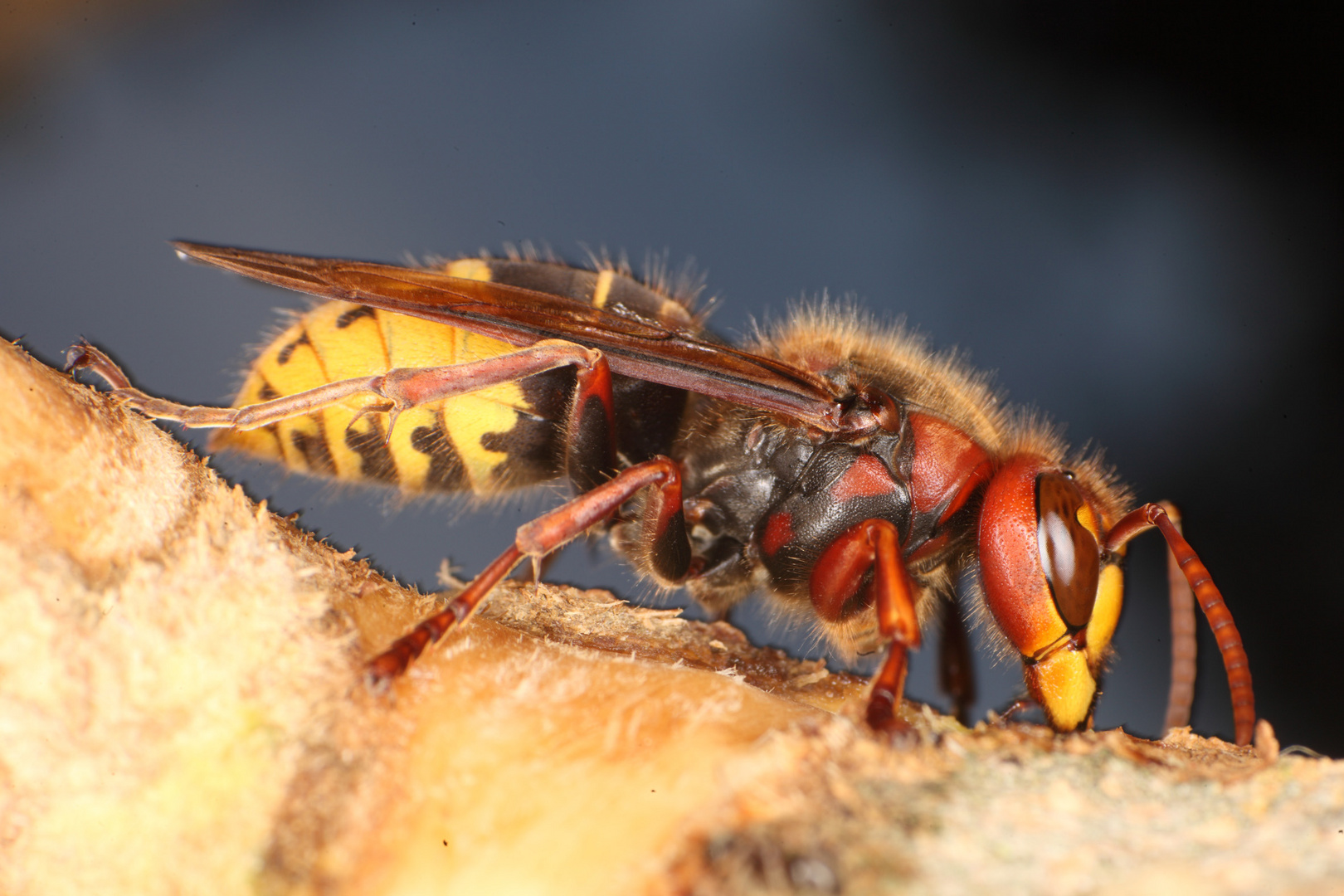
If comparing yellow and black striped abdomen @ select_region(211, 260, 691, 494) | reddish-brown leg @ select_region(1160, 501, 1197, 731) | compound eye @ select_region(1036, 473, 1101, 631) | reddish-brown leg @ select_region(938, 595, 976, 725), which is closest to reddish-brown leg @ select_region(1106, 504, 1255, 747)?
compound eye @ select_region(1036, 473, 1101, 631)

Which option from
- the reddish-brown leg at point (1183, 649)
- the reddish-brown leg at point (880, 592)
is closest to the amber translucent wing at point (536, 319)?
the reddish-brown leg at point (880, 592)

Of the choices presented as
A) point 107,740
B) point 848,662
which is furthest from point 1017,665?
point 107,740

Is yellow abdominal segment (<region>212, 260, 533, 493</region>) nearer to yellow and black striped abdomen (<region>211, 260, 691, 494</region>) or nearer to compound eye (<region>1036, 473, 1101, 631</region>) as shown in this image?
yellow and black striped abdomen (<region>211, 260, 691, 494</region>)

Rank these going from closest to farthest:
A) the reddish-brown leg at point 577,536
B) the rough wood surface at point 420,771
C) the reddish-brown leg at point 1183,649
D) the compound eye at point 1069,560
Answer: the rough wood surface at point 420,771
the reddish-brown leg at point 577,536
the compound eye at point 1069,560
the reddish-brown leg at point 1183,649

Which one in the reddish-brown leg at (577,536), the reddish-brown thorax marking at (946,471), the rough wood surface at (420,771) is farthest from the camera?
the reddish-brown thorax marking at (946,471)

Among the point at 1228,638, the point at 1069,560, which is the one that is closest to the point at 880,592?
the point at 1069,560

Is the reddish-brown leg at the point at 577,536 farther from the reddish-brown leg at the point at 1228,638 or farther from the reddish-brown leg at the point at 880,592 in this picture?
the reddish-brown leg at the point at 1228,638
